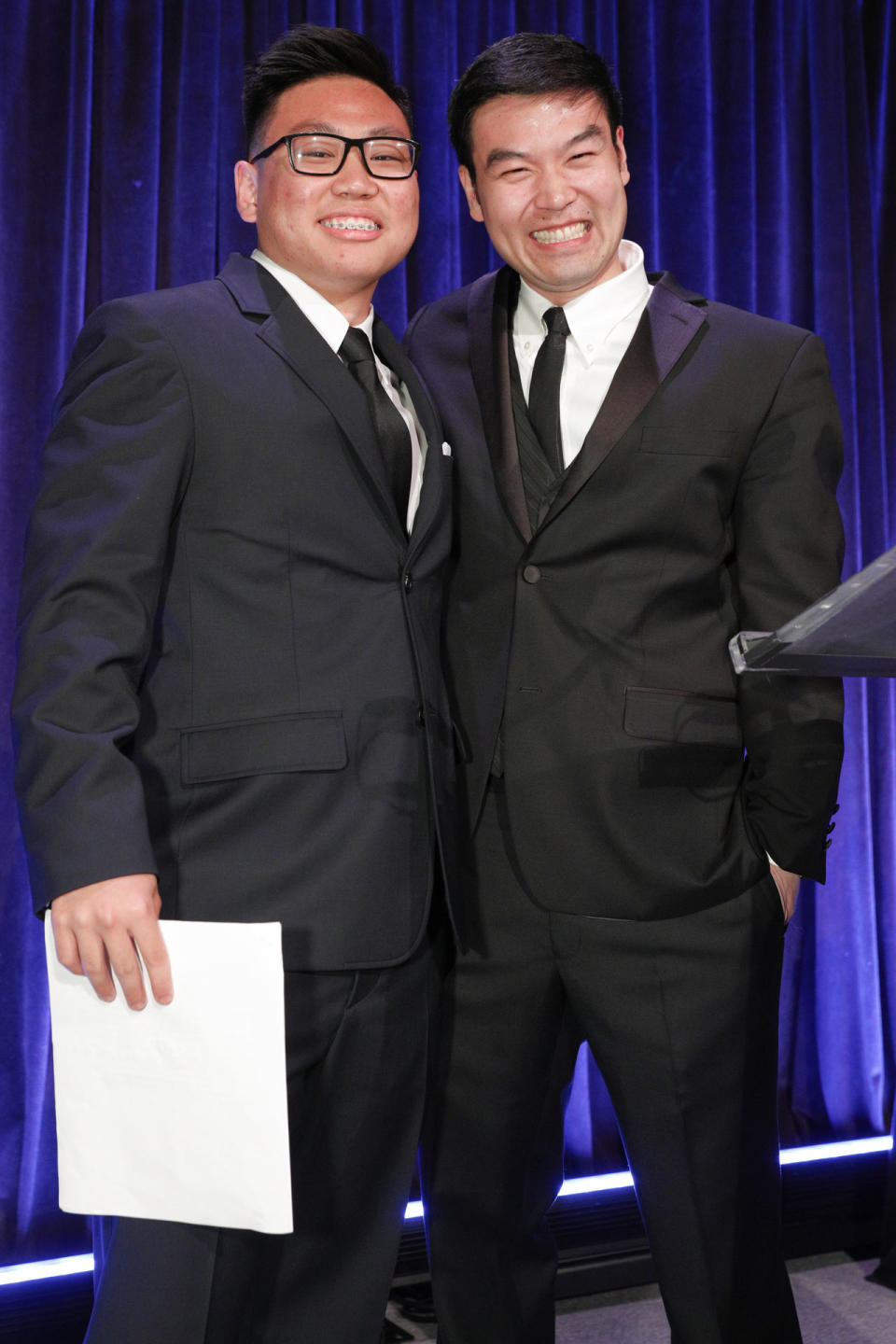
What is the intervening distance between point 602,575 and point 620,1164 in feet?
5.03

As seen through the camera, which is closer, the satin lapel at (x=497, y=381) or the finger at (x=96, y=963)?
the finger at (x=96, y=963)

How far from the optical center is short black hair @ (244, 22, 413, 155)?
5.37ft

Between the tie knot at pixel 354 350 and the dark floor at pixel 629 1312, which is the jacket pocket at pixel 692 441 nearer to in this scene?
the tie knot at pixel 354 350

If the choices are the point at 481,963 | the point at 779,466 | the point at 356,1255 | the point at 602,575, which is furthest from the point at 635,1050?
the point at 779,466

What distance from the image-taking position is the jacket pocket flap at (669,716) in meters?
1.62

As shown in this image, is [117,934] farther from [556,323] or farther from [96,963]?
[556,323]

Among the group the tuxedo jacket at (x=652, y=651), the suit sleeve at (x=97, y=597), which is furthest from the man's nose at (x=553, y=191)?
the suit sleeve at (x=97, y=597)

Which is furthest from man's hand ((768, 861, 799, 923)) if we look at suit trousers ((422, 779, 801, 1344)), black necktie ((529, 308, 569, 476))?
A: black necktie ((529, 308, 569, 476))

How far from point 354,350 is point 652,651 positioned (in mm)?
520

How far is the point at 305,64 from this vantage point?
1638 mm

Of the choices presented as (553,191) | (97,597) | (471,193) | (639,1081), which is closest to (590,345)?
(553,191)

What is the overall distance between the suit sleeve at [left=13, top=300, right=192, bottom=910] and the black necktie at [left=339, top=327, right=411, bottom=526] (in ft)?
0.84

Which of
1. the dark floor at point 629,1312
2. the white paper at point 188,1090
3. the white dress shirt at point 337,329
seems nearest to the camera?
the white paper at point 188,1090

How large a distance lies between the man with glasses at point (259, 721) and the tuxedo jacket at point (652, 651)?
0.41ft
